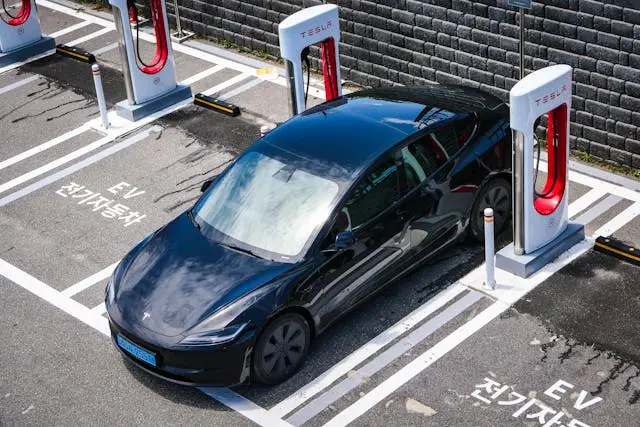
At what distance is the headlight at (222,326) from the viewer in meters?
8.36

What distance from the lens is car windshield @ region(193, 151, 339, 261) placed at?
29.6ft

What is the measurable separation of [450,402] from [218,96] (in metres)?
6.80

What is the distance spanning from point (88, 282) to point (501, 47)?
526 centimetres

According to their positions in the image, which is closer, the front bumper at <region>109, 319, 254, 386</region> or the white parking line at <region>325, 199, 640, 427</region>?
the front bumper at <region>109, 319, 254, 386</region>

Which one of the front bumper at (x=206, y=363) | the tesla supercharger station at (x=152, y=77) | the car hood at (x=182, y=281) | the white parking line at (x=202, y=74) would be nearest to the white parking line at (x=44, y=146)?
the tesla supercharger station at (x=152, y=77)

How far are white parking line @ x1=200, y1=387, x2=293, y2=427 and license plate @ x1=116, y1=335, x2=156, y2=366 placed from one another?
532 mm

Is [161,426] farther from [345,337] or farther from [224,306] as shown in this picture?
[345,337]

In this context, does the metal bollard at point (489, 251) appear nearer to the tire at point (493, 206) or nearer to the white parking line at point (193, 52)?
the tire at point (493, 206)

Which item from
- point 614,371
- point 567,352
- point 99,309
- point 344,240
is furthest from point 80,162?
point 614,371

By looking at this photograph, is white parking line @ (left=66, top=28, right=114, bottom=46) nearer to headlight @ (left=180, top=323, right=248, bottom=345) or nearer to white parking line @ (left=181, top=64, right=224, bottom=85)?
white parking line @ (left=181, top=64, right=224, bottom=85)

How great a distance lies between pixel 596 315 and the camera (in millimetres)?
9336

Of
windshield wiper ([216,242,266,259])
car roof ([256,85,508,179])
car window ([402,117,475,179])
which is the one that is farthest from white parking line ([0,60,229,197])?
car window ([402,117,475,179])

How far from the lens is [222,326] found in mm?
8406

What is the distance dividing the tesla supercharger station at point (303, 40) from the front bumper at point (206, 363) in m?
3.79
